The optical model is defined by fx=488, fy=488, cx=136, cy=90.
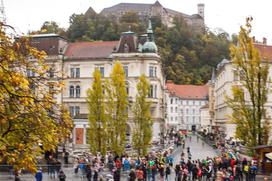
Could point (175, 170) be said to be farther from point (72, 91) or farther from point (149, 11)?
point (149, 11)

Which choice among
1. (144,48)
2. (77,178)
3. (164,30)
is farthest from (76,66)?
(164,30)

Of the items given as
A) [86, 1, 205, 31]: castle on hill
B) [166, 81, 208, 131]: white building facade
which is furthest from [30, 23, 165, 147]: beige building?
[86, 1, 205, 31]: castle on hill

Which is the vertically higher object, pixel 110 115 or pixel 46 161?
pixel 110 115

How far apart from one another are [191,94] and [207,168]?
364ft

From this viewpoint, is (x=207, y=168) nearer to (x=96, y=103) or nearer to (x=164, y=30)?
(x=96, y=103)

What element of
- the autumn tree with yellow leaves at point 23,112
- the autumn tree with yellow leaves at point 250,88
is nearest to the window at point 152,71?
the autumn tree with yellow leaves at point 250,88

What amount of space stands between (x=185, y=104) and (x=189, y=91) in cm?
837

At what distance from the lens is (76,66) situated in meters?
67.1

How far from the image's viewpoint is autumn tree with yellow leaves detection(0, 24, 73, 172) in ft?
32.3

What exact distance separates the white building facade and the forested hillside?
8.62ft

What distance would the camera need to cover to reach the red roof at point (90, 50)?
218ft

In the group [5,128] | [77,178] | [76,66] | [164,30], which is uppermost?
[164,30]

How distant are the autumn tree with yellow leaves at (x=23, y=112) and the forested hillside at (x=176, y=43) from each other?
106 meters

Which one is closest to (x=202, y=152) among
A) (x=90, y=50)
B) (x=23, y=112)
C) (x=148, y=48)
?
(x=148, y=48)
